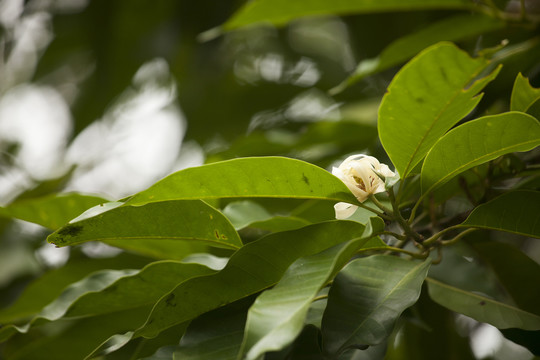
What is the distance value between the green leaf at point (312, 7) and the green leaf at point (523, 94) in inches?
17.6

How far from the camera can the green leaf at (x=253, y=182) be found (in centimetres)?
55

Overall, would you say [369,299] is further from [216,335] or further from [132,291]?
[132,291]

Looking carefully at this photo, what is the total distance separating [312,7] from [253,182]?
0.59m

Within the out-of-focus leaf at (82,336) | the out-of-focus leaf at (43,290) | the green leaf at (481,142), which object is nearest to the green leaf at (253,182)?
the green leaf at (481,142)

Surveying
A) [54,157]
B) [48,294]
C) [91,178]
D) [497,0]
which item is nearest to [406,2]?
[497,0]

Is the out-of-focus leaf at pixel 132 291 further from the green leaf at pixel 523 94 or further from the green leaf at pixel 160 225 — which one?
the green leaf at pixel 523 94

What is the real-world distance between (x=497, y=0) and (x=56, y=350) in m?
1.07

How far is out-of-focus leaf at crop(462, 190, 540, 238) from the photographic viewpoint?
0.60m

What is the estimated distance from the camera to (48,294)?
3.37 ft

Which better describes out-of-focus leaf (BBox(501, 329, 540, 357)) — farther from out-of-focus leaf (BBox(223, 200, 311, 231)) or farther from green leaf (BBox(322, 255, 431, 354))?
out-of-focus leaf (BBox(223, 200, 311, 231))

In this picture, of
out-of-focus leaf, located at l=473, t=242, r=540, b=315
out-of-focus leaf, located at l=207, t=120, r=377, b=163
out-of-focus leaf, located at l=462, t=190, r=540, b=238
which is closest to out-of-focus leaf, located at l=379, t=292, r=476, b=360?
out-of-focus leaf, located at l=473, t=242, r=540, b=315

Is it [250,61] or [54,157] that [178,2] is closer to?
[250,61]

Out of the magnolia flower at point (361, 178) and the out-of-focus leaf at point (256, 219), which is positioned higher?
the magnolia flower at point (361, 178)

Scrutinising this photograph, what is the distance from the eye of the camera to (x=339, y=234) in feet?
1.86
